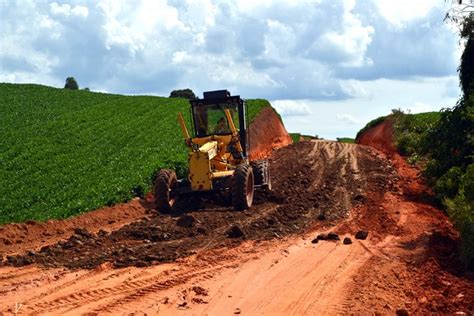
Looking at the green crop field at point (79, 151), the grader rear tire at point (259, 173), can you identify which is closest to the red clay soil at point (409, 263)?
the grader rear tire at point (259, 173)

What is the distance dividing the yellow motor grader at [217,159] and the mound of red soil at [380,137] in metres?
20.5

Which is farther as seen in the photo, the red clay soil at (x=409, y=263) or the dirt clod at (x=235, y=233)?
the dirt clod at (x=235, y=233)

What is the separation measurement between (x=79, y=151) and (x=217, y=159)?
12633mm

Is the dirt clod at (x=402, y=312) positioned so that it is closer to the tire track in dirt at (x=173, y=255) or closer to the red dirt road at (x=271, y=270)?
the red dirt road at (x=271, y=270)

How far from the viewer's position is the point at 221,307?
7555 mm

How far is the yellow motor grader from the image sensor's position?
15.0m

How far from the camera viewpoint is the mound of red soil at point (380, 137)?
38656 mm

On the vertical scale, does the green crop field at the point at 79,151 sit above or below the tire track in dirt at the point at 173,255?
above

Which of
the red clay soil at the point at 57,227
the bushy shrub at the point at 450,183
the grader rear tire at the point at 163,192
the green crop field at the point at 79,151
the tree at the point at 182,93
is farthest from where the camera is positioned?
the tree at the point at 182,93

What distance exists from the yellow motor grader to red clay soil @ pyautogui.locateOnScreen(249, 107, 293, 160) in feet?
56.8

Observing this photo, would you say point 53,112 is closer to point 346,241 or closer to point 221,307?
point 346,241

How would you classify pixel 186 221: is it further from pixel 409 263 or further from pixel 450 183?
pixel 450 183

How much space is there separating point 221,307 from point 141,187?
12.4 meters

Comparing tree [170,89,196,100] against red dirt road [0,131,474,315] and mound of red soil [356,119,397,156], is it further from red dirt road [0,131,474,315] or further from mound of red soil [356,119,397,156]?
red dirt road [0,131,474,315]
